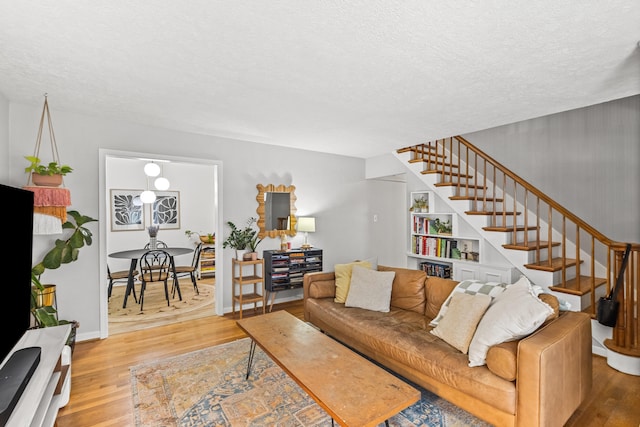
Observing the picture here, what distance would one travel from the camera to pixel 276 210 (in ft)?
15.1

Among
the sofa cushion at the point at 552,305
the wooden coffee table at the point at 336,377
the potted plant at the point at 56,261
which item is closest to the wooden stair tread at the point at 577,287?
the sofa cushion at the point at 552,305

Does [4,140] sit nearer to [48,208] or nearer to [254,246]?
[48,208]

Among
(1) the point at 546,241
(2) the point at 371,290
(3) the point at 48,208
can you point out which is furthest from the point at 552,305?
(3) the point at 48,208

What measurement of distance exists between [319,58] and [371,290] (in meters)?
2.15

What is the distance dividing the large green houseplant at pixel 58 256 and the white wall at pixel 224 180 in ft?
0.67

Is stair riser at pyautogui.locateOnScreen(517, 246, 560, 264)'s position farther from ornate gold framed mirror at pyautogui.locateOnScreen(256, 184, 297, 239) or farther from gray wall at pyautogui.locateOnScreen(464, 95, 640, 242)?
ornate gold framed mirror at pyautogui.locateOnScreen(256, 184, 297, 239)

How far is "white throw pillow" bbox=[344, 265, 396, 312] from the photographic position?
9.93 feet

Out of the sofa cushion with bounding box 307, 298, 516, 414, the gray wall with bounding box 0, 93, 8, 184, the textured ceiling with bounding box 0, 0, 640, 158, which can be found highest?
the textured ceiling with bounding box 0, 0, 640, 158

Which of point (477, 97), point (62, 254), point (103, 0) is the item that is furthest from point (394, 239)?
point (103, 0)

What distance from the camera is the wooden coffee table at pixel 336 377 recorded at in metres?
1.49

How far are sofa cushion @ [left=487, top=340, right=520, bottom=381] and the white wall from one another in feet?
10.8

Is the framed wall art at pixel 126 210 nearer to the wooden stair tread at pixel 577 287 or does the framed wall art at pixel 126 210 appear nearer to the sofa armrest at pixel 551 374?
the sofa armrest at pixel 551 374

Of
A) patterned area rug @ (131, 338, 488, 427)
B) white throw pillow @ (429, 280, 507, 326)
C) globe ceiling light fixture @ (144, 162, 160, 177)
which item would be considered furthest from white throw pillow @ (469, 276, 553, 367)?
globe ceiling light fixture @ (144, 162, 160, 177)

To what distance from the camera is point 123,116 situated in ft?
10.9
